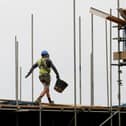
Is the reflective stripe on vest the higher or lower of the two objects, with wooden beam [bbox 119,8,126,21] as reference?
lower

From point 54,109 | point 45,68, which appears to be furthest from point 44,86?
point 54,109

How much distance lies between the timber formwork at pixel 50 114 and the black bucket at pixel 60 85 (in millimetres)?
1364

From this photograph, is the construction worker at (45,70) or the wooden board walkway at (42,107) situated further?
the construction worker at (45,70)

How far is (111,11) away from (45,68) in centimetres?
276

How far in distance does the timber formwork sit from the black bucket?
136 cm

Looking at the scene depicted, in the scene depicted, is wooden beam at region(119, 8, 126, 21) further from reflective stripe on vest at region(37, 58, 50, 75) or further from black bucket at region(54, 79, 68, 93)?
black bucket at region(54, 79, 68, 93)

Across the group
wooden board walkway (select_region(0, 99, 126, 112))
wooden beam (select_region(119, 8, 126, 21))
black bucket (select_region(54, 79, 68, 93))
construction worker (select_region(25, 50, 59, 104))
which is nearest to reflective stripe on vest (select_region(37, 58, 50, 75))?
construction worker (select_region(25, 50, 59, 104))

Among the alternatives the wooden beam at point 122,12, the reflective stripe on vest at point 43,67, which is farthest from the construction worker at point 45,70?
the wooden beam at point 122,12

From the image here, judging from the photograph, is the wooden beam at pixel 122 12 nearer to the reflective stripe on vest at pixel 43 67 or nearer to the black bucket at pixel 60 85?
the reflective stripe on vest at pixel 43 67

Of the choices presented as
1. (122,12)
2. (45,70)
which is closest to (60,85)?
(45,70)

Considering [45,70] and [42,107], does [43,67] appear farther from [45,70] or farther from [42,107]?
[42,107]

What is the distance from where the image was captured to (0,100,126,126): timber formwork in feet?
77.9

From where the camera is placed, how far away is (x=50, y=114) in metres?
24.8

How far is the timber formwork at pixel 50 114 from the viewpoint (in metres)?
23.7
